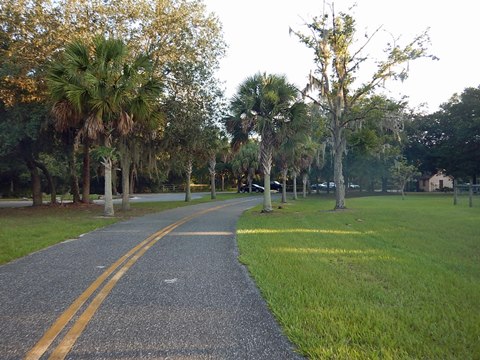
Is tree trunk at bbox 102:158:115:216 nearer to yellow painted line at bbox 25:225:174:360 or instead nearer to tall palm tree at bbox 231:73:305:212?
tall palm tree at bbox 231:73:305:212

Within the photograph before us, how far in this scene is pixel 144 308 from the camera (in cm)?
543

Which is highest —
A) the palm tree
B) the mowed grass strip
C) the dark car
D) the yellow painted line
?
the palm tree

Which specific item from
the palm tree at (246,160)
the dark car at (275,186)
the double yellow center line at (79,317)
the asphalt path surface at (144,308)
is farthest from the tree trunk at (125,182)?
the dark car at (275,186)

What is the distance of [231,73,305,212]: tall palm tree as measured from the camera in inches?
821

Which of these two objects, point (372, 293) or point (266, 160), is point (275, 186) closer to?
point (266, 160)

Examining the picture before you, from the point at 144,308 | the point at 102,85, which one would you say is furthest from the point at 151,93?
the point at 144,308

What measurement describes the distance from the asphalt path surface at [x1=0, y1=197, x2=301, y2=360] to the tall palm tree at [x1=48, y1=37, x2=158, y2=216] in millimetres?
10071

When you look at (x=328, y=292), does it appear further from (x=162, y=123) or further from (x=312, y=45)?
(x=312, y=45)

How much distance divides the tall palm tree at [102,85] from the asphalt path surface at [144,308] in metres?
10.1

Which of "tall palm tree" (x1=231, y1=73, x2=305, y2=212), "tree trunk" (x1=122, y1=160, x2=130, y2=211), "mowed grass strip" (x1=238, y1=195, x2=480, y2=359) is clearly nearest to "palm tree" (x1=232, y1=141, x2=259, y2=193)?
"tree trunk" (x1=122, y1=160, x2=130, y2=211)

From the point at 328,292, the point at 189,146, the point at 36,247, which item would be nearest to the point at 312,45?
the point at 189,146

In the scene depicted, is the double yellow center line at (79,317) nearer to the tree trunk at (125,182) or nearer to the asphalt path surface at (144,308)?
the asphalt path surface at (144,308)

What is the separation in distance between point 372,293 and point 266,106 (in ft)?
52.3

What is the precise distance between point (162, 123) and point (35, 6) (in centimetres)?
771
